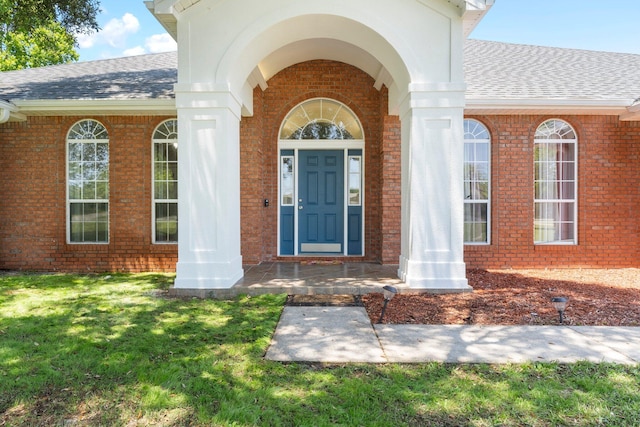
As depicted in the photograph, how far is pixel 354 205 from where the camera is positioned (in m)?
8.72

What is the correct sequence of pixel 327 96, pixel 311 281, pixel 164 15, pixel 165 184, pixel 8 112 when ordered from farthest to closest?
1. pixel 327 96
2. pixel 165 184
3. pixel 8 112
4. pixel 311 281
5. pixel 164 15

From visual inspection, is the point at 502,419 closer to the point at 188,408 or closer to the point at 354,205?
the point at 188,408

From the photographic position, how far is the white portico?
584 centimetres

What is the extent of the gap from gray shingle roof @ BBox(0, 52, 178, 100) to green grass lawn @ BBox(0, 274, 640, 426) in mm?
5157

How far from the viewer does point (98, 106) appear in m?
7.58

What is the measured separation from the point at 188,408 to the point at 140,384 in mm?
581

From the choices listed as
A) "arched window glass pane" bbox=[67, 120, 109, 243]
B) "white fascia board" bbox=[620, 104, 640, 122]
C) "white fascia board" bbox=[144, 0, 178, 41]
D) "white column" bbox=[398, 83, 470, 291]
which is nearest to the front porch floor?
"white column" bbox=[398, 83, 470, 291]

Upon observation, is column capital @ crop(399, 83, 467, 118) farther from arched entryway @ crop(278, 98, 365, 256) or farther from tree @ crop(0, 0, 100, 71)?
tree @ crop(0, 0, 100, 71)

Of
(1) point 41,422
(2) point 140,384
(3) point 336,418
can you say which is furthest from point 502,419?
(1) point 41,422

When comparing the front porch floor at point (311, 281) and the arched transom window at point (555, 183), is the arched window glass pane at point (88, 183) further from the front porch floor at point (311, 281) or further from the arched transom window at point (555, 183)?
the arched transom window at point (555, 183)

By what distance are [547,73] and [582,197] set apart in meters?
3.00

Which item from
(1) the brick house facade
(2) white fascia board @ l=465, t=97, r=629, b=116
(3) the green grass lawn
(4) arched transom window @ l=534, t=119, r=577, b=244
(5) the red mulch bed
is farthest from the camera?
(4) arched transom window @ l=534, t=119, r=577, b=244

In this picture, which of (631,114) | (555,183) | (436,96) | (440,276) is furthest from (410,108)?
(631,114)

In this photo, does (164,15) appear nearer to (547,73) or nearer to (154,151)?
(154,151)
